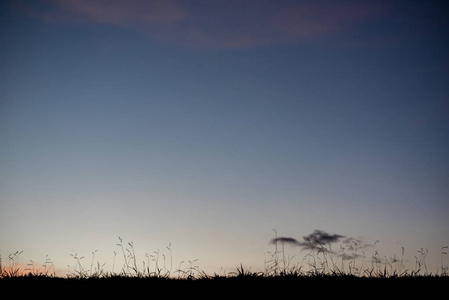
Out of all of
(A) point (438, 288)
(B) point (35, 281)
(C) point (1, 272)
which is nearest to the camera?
(A) point (438, 288)

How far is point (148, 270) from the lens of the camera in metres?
10.1

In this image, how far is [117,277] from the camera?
9961 millimetres

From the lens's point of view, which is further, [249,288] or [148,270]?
[148,270]

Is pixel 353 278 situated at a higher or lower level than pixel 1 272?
lower

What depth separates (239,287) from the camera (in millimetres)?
8664

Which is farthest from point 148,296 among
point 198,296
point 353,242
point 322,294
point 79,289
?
point 353,242

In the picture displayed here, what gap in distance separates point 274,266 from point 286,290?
1657 mm

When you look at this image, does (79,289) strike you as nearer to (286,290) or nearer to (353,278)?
(286,290)

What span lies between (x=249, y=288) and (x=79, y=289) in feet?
12.5

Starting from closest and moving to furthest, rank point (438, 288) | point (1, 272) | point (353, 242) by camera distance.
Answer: point (438, 288) < point (1, 272) < point (353, 242)

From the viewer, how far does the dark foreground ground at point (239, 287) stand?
8281 mm

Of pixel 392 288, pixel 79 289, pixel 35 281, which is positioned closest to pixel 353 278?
pixel 392 288

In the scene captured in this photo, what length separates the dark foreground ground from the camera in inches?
326

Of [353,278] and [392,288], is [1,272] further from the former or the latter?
[392,288]
